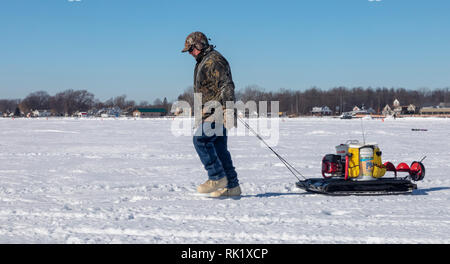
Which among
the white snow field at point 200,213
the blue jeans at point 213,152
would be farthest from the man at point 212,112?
the white snow field at point 200,213

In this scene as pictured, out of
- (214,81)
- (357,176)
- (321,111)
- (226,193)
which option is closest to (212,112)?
(214,81)

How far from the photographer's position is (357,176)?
4.88 meters

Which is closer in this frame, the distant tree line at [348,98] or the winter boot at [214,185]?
the winter boot at [214,185]

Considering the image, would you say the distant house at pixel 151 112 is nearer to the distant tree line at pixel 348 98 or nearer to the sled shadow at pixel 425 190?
the distant tree line at pixel 348 98

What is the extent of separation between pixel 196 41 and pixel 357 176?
2387 millimetres

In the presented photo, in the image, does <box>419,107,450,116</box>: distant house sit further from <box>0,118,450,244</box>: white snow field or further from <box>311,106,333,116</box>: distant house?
<box>0,118,450,244</box>: white snow field

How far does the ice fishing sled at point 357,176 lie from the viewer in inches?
186

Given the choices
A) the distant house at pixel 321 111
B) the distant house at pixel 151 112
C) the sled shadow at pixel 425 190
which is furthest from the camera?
the distant house at pixel 151 112

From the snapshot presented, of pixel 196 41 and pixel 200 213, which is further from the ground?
pixel 196 41

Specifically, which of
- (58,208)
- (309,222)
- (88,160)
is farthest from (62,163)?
(309,222)

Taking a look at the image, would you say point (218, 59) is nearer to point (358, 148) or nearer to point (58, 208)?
point (358, 148)

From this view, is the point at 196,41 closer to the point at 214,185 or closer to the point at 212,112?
the point at 212,112

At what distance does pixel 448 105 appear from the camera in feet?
357
